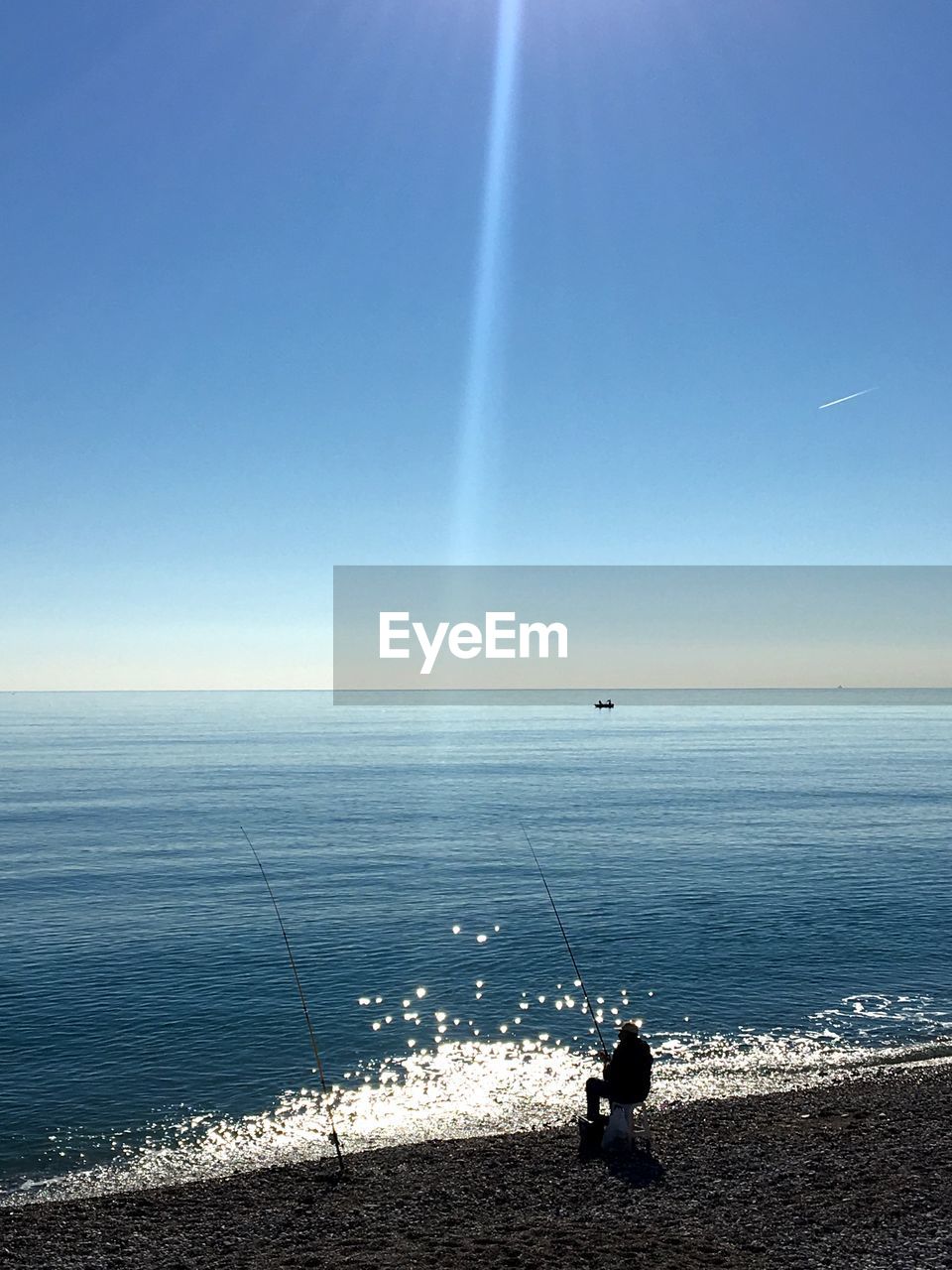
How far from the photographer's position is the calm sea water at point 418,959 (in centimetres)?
1903

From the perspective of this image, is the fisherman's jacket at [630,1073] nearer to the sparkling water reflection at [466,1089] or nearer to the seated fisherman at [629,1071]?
the seated fisherman at [629,1071]

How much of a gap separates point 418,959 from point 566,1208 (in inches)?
673

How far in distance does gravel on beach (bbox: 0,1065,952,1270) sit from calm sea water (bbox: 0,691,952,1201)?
8.59 feet

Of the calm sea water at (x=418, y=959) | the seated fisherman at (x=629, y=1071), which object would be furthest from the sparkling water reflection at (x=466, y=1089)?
the seated fisherman at (x=629, y=1071)

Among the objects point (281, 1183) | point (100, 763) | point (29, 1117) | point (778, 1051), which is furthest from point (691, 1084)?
point (100, 763)

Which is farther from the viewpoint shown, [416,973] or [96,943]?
[96,943]

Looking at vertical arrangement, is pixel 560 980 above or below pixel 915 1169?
below

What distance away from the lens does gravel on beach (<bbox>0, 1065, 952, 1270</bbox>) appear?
445 inches

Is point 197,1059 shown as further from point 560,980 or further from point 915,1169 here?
point 915,1169

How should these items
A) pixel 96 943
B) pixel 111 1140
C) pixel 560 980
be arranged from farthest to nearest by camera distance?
pixel 96 943, pixel 560 980, pixel 111 1140

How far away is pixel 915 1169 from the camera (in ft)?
44.2

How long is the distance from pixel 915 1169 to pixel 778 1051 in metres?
8.04

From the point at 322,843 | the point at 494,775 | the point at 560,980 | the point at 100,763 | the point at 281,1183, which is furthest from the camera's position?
the point at 100,763

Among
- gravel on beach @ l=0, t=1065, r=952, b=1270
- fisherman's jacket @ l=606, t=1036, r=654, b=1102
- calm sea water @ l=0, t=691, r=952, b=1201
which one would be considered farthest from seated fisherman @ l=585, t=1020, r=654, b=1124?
calm sea water @ l=0, t=691, r=952, b=1201
